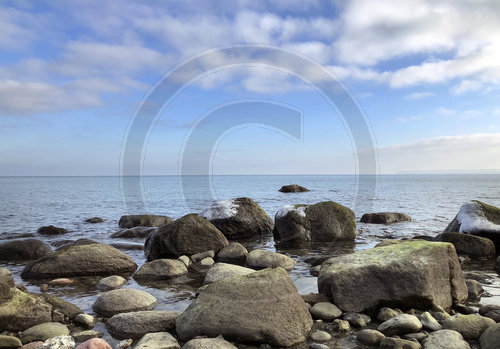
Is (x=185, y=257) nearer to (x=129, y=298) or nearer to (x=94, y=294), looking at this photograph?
(x=94, y=294)

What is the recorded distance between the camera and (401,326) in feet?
17.3

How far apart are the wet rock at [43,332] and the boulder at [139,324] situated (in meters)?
0.65

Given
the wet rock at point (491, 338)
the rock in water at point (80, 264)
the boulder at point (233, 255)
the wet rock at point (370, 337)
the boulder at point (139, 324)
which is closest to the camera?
the wet rock at point (491, 338)

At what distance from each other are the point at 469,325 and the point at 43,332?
607 cm

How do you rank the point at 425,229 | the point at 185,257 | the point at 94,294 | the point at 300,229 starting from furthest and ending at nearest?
1. the point at 425,229
2. the point at 300,229
3. the point at 185,257
4. the point at 94,294

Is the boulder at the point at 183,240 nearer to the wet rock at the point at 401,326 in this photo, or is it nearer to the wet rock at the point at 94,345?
the wet rock at the point at 94,345

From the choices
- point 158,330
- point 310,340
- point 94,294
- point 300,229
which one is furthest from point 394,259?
point 300,229

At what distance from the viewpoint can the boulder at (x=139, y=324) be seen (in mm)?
5484

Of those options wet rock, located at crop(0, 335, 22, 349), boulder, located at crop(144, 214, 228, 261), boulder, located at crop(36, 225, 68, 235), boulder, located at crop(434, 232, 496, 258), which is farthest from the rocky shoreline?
boulder, located at crop(36, 225, 68, 235)

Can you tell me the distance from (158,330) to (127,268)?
466 centimetres

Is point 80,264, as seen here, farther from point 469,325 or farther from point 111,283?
point 469,325

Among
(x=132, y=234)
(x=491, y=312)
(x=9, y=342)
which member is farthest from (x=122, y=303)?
(x=132, y=234)

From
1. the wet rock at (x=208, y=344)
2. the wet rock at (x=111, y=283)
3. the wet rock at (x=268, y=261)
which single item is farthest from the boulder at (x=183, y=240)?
the wet rock at (x=208, y=344)

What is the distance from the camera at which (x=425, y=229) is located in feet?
58.2
